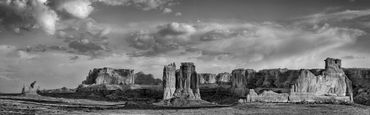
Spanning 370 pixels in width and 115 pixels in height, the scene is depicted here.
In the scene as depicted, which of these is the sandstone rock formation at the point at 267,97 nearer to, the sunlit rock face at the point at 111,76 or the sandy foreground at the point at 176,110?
the sandy foreground at the point at 176,110

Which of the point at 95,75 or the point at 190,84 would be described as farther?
the point at 95,75

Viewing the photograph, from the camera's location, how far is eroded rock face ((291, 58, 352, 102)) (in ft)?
317

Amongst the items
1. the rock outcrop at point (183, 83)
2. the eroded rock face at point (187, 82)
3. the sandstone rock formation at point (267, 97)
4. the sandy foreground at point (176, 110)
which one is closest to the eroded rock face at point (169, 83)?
the rock outcrop at point (183, 83)

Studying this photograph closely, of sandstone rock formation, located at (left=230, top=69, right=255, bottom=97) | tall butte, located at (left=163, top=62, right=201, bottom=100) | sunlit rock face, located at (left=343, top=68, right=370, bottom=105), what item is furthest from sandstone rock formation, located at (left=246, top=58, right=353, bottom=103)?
sandstone rock formation, located at (left=230, top=69, right=255, bottom=97)

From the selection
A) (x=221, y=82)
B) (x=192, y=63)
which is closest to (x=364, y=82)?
(x=192, y=63)

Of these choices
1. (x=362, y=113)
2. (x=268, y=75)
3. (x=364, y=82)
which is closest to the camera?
(x=362, y=113)

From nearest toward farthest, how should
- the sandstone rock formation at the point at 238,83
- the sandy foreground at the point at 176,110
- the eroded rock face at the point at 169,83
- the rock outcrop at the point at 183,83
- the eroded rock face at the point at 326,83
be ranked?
the sandy foreground at the point at 176,110 < the rock outcrop at the point at 183,83 < the eroded rock face at the point at 326,83 < the eroded rock face at the point at 169,83 < the sandstone rock formation at the point at 238,83

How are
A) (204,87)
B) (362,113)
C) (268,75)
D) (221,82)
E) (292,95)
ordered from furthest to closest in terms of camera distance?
(221,82) → (204,87) → (268,75) → (292,95) → (362,113)

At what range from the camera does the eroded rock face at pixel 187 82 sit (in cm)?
9700

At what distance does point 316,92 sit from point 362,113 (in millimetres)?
26347

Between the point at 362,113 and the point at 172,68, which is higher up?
the point at 172,68

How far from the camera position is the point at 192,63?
106938 millimetres

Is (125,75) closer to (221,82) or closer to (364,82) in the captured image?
(221,82)

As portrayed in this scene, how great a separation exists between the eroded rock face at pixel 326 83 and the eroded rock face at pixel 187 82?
2204cm
